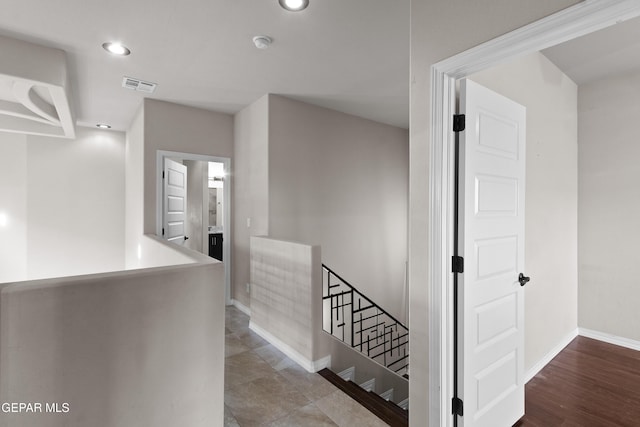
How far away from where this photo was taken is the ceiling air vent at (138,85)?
3.30m

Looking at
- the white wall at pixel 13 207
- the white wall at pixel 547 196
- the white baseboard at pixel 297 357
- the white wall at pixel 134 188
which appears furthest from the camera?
the white wall at pixel 13 207

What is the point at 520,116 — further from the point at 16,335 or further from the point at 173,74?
the point at 173,74

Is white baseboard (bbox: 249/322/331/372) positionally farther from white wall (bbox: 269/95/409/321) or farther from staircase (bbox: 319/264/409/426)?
white wall (bbox: 269/95/409/321)

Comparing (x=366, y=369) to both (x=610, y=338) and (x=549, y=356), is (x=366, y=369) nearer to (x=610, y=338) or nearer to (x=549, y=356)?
(x=549, y=356)

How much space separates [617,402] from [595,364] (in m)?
0.57

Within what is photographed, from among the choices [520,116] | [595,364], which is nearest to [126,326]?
[520,116]

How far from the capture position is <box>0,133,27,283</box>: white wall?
4707mm

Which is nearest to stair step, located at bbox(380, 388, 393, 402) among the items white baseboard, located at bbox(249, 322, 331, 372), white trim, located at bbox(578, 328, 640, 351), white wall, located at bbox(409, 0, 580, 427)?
white baseboard, located at bbox(249, 322, 331, 372)

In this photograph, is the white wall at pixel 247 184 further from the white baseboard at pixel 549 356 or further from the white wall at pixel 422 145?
the white baseboard at pixel 549 356

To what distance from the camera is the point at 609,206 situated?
3.15m

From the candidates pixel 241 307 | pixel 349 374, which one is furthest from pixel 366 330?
pixel 241 307

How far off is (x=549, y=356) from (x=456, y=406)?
176 cm

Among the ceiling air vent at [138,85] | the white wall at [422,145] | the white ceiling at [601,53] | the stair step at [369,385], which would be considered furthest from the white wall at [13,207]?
the white ceiling at [601,53]

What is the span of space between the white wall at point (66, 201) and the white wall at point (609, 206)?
6790mm
